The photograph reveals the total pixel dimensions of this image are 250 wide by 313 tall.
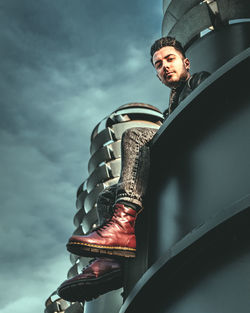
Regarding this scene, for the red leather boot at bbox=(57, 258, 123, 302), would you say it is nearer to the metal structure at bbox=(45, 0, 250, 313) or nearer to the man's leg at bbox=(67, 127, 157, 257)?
the metal structure at bbox=(45, 0, 250, 313)

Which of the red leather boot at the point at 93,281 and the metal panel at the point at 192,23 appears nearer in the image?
the red leather boot at the point at 93,281

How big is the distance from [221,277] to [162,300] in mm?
654

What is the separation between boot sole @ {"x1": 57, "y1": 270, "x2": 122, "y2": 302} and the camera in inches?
179

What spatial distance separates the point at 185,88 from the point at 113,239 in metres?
1.71

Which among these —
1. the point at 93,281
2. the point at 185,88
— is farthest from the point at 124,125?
the point at 93,281

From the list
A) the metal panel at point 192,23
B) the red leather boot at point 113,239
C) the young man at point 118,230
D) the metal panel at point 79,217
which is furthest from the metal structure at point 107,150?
the red leather boot at point 113,239

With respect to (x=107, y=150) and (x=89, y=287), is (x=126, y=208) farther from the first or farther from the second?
(x=107, y=150)

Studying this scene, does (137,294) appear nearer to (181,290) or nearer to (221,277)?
(181,290)

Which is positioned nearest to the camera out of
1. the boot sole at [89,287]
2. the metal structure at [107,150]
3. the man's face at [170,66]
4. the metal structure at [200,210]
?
the metal structure at [200,210]

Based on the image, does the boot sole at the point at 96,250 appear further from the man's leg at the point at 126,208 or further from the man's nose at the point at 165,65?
the man's nose at the point at 165,65

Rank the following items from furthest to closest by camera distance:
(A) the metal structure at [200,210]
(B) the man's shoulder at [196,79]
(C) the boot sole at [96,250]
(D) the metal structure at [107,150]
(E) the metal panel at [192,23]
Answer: (D) the metal structure at [107,150] < (E) the metal panel at [192,23] < (B) the man's shoulder at [196,79] < (C) the boot sole at [96,250] < (A) the metal structure at [200,210]

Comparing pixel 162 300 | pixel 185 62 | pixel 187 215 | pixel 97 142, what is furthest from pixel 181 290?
pixel 97 142

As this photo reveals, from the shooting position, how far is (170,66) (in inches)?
215

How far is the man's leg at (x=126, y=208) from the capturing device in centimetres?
400
